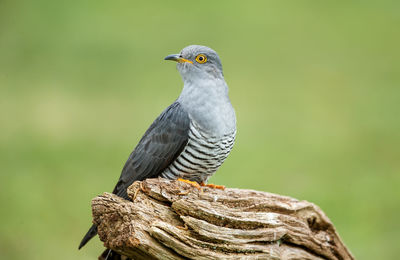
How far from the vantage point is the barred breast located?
3891 millimetres

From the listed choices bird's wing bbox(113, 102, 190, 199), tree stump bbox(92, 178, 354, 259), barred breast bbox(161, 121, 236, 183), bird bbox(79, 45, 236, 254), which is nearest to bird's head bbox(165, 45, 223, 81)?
bird bbox(79, 45, 236, 254)

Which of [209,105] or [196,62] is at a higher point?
[196,62]

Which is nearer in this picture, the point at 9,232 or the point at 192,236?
the point at 192,236

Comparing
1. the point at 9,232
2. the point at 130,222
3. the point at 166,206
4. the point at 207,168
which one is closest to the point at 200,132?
the point at 207,168

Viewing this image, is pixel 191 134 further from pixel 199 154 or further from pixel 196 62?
pixel 196 62

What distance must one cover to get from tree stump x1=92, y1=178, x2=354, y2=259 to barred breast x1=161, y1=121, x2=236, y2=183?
21 centimetres

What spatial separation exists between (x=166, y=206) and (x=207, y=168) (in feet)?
1.90

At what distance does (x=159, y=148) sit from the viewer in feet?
13.1

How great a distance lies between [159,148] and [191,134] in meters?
0.30

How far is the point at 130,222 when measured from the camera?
3.31 m

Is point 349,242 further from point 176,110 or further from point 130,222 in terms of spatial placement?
point 130,222

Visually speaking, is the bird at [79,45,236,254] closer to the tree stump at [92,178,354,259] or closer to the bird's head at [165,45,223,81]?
the bird's head at [165,45,223,81]

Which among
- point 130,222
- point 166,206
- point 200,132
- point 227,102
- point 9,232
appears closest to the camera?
point 130,222

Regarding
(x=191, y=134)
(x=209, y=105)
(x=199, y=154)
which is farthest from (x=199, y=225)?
(x=209, y=105)
